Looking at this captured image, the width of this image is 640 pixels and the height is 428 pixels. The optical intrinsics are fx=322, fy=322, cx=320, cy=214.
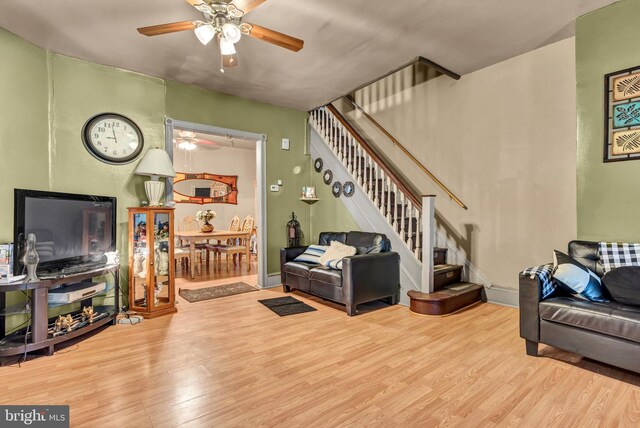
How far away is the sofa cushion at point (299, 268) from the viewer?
4.21 meters

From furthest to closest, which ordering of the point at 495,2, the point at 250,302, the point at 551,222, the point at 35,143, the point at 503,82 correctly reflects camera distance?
the point at 250,302 < the point at 503,82 < the point at 551,222 < the point at 35,143 < the point at 495,2

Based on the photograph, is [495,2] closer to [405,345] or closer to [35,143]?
[405,345]

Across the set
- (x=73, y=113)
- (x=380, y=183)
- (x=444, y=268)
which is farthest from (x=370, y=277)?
(x=73, y=113)

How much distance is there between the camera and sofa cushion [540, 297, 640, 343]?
6.87 feet

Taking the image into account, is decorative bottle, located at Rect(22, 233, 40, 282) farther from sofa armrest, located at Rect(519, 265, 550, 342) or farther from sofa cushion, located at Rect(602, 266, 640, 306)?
sofa cushion, located at Rect(602, 266, 640, 306)

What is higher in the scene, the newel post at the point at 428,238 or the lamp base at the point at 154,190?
the lamp base at the point at 154,190

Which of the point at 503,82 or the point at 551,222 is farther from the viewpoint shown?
the point at 503,82

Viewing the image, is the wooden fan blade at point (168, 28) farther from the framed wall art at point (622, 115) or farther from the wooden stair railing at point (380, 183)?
the framed wall art at point (622, 115)

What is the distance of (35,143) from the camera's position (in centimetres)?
316

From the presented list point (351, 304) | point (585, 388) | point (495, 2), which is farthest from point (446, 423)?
point (495, 2)

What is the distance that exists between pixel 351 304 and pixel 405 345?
0.88 m

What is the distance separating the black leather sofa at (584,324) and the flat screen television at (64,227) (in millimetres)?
3989

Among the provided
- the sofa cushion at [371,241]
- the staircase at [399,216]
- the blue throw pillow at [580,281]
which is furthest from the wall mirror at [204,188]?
the blue throw pillow at [580,281]

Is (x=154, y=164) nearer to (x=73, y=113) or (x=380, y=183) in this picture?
(x=73, y=113)
